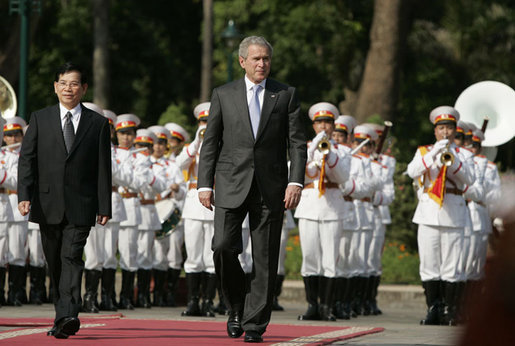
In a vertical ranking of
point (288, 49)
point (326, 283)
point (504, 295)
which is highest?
point (288, 49)

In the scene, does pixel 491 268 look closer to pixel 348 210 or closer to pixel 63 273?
pixel 63 273

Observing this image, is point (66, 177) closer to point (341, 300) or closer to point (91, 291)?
point (91, 291)

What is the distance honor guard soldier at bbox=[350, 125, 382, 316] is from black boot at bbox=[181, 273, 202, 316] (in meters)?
2.20

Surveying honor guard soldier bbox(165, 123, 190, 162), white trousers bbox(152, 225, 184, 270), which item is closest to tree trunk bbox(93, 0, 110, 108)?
honor guard soldier bbox(165, 123, 190, 162)

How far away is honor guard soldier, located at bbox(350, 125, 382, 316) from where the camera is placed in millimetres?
13369

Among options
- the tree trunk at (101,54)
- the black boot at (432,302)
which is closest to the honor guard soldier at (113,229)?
the black boot at (432,302)

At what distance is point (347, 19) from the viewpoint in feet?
101

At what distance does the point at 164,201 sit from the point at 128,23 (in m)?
23.2

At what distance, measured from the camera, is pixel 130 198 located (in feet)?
44.0

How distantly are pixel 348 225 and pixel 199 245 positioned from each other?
2.13m

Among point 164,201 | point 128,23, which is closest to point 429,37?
point 128,23

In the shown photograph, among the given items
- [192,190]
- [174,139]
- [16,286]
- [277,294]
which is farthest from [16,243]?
[277,294]

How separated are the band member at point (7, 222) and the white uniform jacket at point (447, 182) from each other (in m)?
4.72

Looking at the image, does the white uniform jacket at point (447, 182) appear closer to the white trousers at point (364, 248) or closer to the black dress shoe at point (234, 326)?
the white trousers at point (364, 248)
